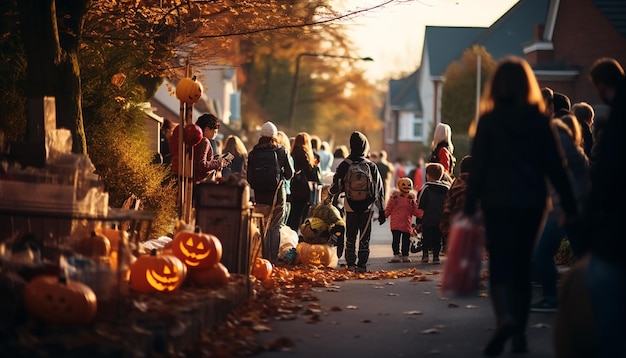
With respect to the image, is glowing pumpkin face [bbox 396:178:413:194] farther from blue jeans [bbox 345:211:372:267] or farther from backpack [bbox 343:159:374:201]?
backpack [bbox 343:159:374:201]

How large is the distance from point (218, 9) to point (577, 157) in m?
10.9

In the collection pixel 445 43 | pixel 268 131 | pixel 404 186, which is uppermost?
pixel 445 43

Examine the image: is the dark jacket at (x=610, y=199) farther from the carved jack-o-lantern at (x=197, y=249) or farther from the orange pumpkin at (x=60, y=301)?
the carved jack-o-lantern at (x=197, y=249)

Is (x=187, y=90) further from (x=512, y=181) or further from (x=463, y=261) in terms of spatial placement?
(x=463, y=261)

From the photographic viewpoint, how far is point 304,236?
18.2 metres

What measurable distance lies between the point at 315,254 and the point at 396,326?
6453mm

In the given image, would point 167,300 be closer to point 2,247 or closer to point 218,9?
point 2,247

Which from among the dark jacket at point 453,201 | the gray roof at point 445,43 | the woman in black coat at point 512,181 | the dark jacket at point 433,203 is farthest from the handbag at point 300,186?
the gray roof at point 445,43

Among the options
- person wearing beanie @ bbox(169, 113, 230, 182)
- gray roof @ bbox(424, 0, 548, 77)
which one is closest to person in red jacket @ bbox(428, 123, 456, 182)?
person wearing beanie @ bbox(169, 113, 230, 182)

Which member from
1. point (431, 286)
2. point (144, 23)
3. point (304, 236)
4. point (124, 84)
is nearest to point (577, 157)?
point (431, 286)

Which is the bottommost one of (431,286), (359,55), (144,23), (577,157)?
(431,286)

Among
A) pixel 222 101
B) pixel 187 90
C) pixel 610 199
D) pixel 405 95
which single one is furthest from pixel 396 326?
pixel 405 95

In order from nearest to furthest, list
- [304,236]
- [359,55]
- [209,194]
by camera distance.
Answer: [209,194] → [304,236] → [359,55]

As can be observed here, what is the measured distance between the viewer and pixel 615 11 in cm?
3862
